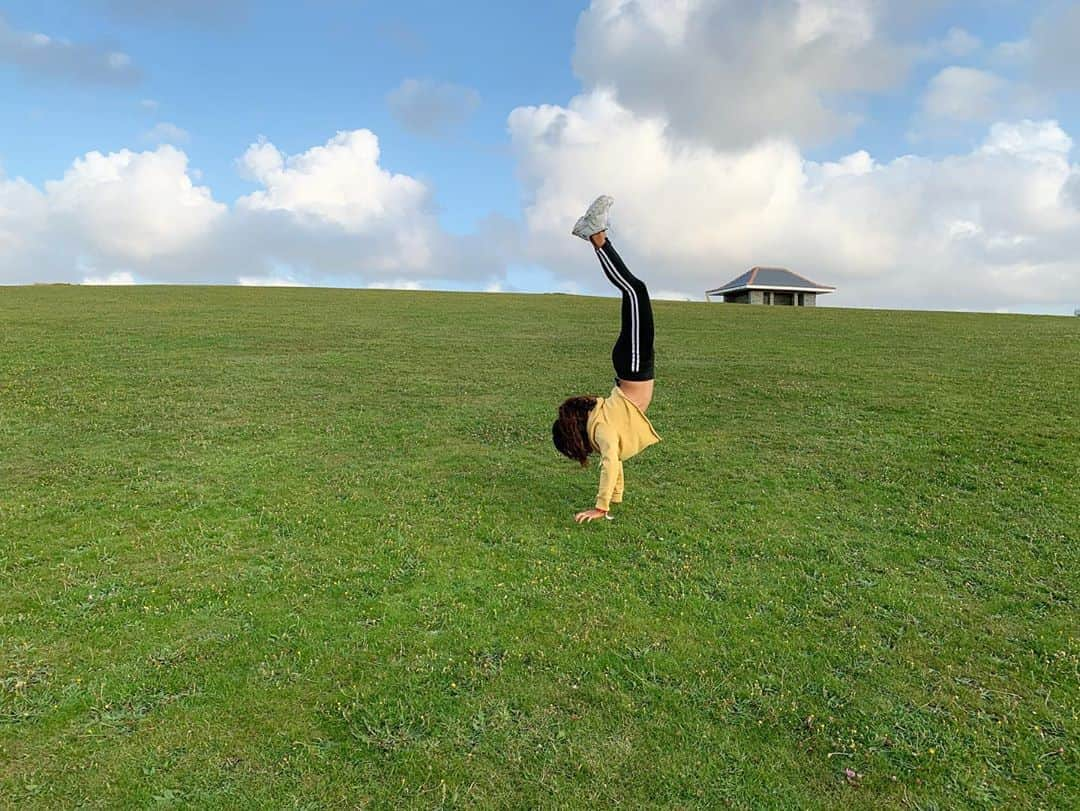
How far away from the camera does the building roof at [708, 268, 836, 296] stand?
66375mm

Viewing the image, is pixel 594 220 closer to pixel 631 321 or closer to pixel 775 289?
pixel 631 321

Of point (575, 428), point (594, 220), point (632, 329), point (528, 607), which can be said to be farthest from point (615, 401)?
point (528, 607)

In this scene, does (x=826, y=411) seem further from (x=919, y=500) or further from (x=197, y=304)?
(x=197, y=304)

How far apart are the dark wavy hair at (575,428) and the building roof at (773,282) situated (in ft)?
205

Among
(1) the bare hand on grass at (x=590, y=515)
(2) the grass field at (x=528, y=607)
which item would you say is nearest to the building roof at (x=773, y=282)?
(2) the grass field at (x=528, y=607)

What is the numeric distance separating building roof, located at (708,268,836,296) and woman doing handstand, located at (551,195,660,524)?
62291mm

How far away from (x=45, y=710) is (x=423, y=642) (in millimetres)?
2987

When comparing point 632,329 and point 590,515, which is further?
point 590,515

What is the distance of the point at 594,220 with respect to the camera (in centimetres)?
793

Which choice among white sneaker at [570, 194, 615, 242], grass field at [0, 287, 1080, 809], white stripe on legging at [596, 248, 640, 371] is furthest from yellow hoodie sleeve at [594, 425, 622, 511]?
white sneaker at [570, 194, 615, 242]

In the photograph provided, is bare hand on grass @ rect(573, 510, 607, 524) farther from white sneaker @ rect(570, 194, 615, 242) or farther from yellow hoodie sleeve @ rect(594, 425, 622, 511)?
white sneaker @ rect(570, 194, 615, 242)

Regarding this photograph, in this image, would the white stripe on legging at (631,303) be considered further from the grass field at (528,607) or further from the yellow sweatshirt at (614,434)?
the grass field at (528,607)

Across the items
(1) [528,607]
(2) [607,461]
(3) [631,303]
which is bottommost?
(1) [528,607]

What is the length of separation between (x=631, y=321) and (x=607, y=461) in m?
1.84
